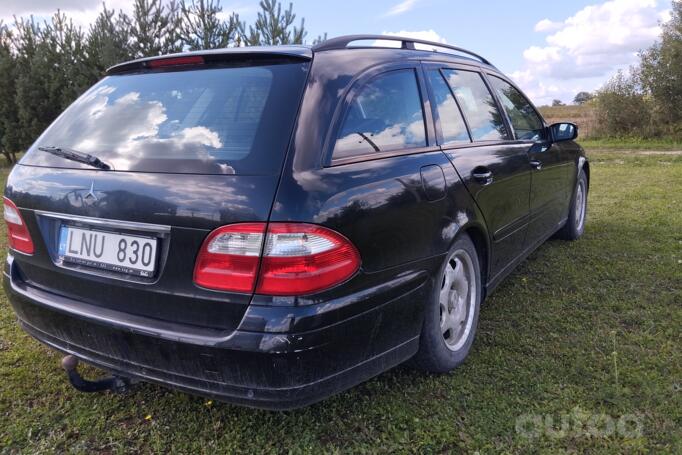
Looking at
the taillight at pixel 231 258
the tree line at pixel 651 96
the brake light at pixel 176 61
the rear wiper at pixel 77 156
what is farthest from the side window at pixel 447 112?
the tree line at pixel 651 96

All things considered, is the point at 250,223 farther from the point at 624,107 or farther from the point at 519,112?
the point at 624,107

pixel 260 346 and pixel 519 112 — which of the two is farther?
pixel 519 112

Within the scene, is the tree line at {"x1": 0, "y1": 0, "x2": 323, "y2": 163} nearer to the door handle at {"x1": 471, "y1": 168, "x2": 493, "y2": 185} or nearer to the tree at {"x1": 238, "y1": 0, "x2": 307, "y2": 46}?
the tree at {"x1": 238, "y1": 0, "x2": 307, "y2": 46}

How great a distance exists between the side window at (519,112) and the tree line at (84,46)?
844cm

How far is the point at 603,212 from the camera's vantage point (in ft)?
21.0

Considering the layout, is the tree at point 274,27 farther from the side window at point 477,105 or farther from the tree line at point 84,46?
the side window at point 477,105

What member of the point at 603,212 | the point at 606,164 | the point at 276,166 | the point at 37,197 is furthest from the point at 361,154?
the point at 606,164

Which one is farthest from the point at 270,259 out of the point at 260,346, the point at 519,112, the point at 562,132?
the point at 562,132

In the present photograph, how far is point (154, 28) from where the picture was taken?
45.1 feet

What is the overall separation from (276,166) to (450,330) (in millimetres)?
1435

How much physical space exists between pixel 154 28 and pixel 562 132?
40.7 ft

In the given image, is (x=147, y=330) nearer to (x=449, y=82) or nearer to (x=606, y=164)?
(x=449, y=82)

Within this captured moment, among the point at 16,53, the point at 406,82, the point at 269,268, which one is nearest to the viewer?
the point at 269,268

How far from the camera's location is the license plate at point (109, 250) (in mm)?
1907
